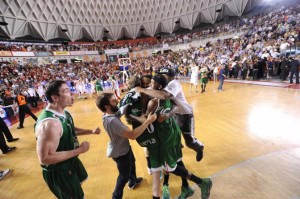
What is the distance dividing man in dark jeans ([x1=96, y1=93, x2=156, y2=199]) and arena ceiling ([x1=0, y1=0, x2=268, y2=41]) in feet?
118

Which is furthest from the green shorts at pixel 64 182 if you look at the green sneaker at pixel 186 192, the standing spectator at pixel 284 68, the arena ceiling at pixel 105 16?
the arena ceiling at pixel 105 16

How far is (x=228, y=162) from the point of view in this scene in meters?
3.48

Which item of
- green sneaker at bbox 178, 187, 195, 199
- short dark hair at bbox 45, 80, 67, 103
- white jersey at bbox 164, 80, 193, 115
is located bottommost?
green sneaker at bbox 178, 187, 195, 199

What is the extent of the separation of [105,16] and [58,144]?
44076 mm

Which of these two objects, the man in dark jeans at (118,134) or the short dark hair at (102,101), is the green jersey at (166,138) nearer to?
the man in dark jeans at (118,134)

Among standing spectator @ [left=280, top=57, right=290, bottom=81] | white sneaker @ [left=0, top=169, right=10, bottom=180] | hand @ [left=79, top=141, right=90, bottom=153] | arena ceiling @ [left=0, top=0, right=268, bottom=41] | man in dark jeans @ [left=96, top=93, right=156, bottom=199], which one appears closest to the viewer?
hand @ [left=79, top=141, right=90, bottom=153]

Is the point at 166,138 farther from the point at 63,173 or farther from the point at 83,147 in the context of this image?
the point at 63,173

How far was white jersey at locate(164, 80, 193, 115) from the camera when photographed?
2417 millimetres

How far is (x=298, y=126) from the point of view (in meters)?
4.54

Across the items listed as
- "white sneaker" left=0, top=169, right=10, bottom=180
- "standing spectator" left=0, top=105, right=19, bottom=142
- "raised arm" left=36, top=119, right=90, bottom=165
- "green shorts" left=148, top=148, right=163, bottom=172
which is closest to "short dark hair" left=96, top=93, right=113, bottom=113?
"raised arm" left=36, top=119, right=90, bottom=165

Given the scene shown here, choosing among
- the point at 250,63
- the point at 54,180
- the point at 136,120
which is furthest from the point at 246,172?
the point at 250,63

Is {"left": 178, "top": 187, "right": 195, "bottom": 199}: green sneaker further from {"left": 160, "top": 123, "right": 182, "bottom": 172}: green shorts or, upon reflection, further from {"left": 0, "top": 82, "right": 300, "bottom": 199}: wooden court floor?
{"left": 160, "top": 123, "right": 182, "bottom": 172}: green shorts

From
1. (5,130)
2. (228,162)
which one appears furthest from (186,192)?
(5,130)

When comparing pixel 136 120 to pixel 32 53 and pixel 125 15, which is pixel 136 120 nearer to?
pixel 32 53
